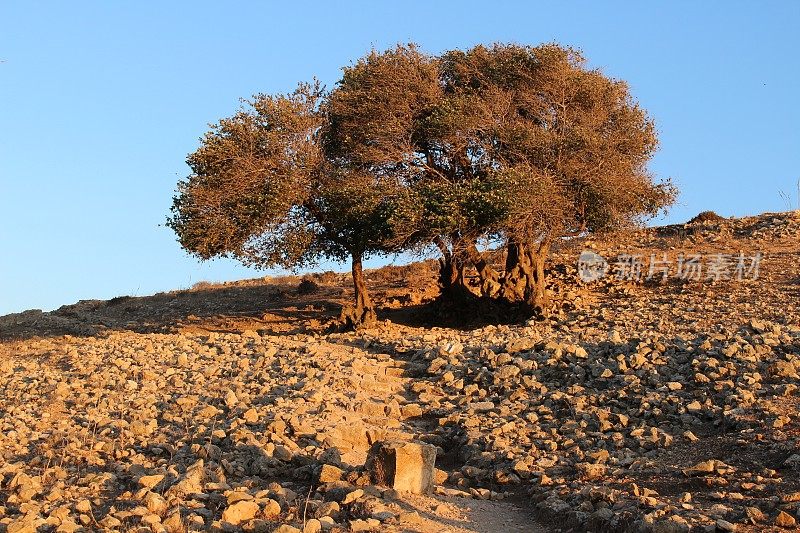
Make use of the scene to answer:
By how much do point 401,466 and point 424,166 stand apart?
15.0 meters

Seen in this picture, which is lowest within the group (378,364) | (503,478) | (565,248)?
(503,478)

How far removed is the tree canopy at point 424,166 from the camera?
22719 mm

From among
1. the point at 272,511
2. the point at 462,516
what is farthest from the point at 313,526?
the point at 462,516

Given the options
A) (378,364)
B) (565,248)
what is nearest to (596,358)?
(378,364)

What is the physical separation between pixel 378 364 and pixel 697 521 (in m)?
9.47

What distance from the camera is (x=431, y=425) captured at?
45.5ft

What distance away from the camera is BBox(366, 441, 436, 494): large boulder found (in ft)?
32.6

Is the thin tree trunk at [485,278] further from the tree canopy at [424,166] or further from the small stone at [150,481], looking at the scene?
the small stone at [150,481]

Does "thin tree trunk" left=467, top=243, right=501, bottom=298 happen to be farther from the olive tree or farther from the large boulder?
the large boulder

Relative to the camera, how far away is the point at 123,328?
29172 mm

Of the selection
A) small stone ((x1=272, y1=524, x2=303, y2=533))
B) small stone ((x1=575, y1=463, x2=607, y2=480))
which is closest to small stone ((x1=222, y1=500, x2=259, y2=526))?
small stone ((x1=272, y1=524, x2=303, y2=533))

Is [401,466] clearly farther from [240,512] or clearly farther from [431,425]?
[431,425]

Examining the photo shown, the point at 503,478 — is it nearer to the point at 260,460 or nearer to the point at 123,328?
→ the point at 260,460

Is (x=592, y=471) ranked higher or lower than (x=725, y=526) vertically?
higher
